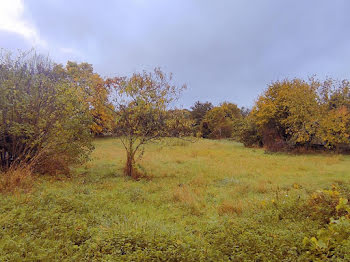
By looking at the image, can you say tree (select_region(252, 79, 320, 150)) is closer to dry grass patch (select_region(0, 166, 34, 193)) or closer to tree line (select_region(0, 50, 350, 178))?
tree line (select_region(0, 50, 350, 178))

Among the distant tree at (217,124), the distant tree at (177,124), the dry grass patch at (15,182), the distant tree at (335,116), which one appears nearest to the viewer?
the dry grass patch at (15,182)

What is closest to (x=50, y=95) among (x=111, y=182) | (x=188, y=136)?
(x=111, y=182)

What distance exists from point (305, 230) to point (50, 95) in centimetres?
811

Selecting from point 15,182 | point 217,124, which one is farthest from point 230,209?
point 217,124

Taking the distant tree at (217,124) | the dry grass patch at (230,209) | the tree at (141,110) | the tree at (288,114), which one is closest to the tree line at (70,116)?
the tree at (141,110)

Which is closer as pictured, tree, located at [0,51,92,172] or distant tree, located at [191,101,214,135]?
tree, located at [0,51,92,172]

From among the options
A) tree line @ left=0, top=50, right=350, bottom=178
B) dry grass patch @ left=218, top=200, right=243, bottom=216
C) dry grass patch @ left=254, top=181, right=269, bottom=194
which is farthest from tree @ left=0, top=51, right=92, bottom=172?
dry grass patch @ left=254, top=181, right=269, bottom=194

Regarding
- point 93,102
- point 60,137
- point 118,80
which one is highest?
point 118,80

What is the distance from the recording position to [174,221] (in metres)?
4.73

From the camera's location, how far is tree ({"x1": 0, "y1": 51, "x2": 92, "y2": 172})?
23.5 feet

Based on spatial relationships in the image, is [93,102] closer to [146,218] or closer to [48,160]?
[48,160]

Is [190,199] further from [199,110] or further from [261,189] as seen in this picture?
[199,110]

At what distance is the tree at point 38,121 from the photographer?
23.5 feet

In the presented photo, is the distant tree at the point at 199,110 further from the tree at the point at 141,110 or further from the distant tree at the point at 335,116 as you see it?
the tree at the point at 141,110
